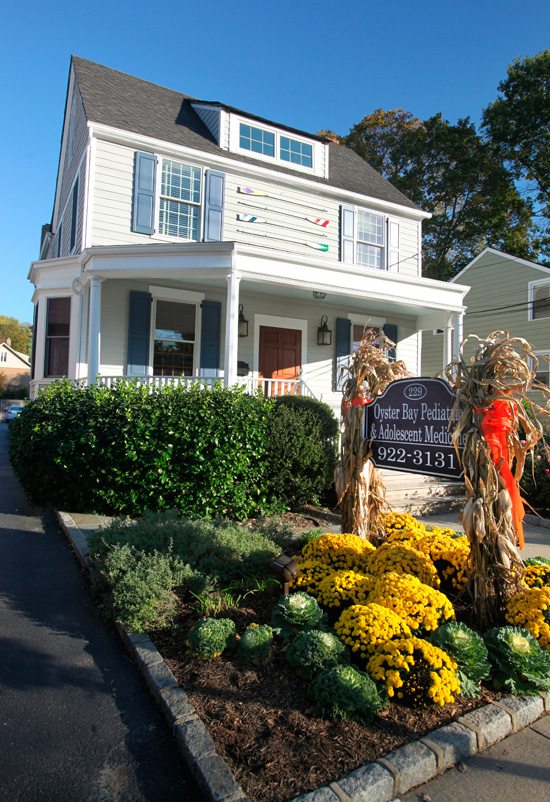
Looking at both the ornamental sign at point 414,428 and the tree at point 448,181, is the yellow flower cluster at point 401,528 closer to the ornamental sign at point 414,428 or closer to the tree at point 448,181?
the ornamental sign at point 414,428


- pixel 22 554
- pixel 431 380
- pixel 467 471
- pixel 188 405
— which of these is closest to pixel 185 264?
pixel 188 405

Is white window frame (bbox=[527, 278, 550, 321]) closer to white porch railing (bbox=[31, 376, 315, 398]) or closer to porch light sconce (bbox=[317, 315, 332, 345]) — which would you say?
porch light sconce (bbox=[317, 315, 332, 345])

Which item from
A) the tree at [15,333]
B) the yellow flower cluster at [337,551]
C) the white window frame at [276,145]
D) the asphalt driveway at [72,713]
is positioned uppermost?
the tree at [15,333]

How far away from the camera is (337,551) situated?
13.3ft

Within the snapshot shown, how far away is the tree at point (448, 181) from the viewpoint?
27094 millimetres

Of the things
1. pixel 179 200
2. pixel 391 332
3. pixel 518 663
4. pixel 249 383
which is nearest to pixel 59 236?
pixel 179 200

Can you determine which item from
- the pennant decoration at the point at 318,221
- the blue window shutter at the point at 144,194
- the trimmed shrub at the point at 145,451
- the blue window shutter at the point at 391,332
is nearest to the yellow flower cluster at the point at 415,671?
the trimmed shrub at the point at 145,451

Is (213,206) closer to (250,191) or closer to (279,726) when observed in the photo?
(250,191)

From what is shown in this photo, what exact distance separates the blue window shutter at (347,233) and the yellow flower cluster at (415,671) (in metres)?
11.6

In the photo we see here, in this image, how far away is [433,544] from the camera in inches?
165

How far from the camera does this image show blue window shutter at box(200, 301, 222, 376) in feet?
36.8

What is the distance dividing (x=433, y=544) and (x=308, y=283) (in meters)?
6.96

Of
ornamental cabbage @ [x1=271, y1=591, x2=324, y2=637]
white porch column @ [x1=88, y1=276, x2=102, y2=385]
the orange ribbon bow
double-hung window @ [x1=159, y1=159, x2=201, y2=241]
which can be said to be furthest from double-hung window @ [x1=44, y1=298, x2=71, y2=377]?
the orange ribbon bow

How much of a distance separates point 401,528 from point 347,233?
10.2 meters
